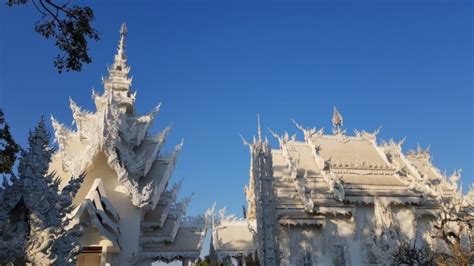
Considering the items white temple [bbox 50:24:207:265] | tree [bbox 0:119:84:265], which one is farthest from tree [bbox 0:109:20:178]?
white temple [bbox 50:24:207:265]

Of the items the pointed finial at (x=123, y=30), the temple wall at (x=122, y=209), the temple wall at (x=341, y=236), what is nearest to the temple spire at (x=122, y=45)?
the pointed finial at (x=123, y=30)

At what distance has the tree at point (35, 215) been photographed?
5457mm

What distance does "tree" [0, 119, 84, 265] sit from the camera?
215 inches

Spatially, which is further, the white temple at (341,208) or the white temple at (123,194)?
the white temple at (341,208)

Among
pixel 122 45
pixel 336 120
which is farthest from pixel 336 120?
pixel 122 45

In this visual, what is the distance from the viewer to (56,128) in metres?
15.6

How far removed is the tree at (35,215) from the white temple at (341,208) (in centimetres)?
730

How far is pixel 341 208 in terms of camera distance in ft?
53.8

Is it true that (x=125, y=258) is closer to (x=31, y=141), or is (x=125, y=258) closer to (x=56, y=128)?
(x=56, y=128)

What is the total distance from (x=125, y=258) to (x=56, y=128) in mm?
6085

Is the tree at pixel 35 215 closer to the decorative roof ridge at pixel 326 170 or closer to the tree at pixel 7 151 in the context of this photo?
the tree at pixel 7 151

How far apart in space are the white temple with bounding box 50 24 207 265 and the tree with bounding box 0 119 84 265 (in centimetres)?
485

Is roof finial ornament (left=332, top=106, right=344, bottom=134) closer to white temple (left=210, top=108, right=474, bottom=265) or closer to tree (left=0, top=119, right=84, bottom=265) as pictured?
white temple (left=210, top=108, right=474, bottom=265)

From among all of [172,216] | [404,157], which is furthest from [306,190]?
[404,157]
